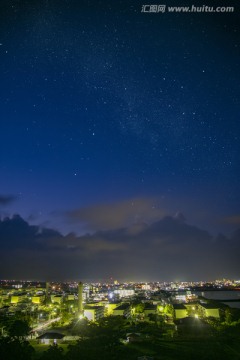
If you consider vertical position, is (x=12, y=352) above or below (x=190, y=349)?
above

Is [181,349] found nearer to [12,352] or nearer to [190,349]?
[190,349]

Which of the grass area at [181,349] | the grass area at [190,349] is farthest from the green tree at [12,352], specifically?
→ the grass area at [190,349]

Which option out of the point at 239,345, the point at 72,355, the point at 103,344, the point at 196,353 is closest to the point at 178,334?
the point at 239,345

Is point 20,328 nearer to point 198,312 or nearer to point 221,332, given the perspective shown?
point 221,332

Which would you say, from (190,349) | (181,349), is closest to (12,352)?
(181,349)

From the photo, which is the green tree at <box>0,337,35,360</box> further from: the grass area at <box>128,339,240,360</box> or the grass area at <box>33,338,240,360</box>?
the grass area at <box>128,339,240,360</box>

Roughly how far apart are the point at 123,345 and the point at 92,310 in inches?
801

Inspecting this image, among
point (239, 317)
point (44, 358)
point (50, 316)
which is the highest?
point (44, 358)

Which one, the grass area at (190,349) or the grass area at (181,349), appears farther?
the grass area at (190,349)

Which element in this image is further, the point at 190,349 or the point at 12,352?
the point at 190,349

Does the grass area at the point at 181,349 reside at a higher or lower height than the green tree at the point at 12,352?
lower

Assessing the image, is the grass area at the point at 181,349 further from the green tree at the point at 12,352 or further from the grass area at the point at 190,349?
the green tree at the point at 12,352

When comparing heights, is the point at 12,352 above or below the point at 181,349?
above

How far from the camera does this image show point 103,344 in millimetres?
21938
